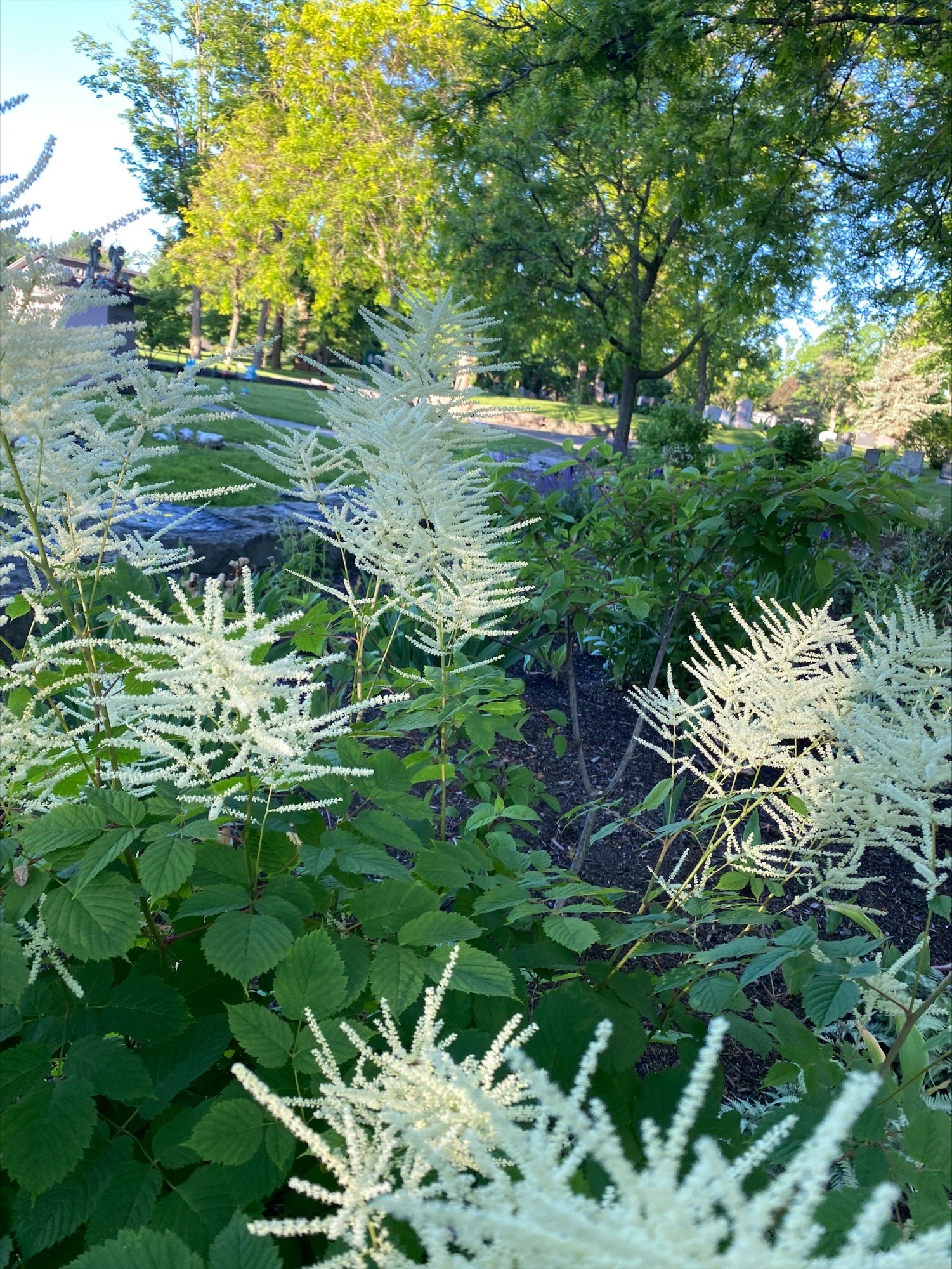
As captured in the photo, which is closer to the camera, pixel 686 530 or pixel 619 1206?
pixel 619 1206

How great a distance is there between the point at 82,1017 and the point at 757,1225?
118cm

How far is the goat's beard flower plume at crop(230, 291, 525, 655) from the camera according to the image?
210 centimetres

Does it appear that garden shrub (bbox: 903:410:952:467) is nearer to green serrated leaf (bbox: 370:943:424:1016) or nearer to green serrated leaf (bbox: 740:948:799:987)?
green serrated leaf (bbox: 740:948:799:987)

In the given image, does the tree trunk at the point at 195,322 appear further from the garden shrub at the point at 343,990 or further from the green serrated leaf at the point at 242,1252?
the green serrated leaf at the point at 242,1252

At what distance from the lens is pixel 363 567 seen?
2426 millimetres

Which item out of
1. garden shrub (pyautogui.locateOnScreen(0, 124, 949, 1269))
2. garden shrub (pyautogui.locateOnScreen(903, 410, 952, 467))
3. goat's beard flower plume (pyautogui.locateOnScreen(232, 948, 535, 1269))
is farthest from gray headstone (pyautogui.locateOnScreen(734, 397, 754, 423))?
goat's beard flower plume (pyautogui.locateOnScreen(232, 948, 535, 1269))

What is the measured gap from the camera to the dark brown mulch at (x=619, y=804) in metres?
3.49

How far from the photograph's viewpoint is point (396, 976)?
126 centimetres

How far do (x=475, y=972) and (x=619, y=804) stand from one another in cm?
180

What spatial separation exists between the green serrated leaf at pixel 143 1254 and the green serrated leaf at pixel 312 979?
0.29m

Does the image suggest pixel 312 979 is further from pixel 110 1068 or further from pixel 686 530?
pixel 686 530

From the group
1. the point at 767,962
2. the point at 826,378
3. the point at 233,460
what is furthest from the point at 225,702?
the point at 826,378

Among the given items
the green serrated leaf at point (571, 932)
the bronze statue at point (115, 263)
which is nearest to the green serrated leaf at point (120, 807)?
the green serrated leaf at point (571, 932)

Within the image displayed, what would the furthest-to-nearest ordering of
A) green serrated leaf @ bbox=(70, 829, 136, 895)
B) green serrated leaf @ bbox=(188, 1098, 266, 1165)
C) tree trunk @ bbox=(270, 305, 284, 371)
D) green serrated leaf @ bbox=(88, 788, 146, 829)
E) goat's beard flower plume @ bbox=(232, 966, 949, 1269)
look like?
tree trunk @ bbox=(270, 305, 284, 371) → green serrated leaf @ bbox=(88, 788, 146, 829) → green serrated leaf @ bbox=(70, 829, 136, 895) → green serrated leaf @ bbox=(188, 1098, 266, 1165) → goat's beard flower plume @ bbox=(232, 966, 949, 1269)
